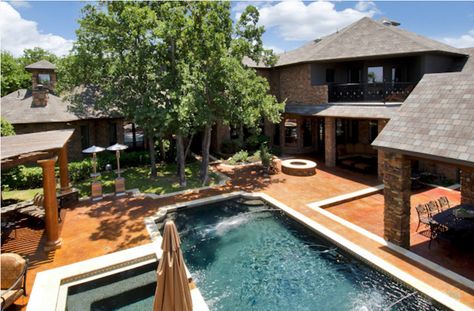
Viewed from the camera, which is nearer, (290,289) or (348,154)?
(290,289)

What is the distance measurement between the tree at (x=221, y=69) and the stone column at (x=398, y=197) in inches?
359

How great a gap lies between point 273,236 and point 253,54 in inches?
477

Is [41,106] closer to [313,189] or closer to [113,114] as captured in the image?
[113,114]

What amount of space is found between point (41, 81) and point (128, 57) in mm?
15687

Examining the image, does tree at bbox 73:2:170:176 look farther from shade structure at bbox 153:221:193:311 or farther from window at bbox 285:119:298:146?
window at bbox 285:119:298:146

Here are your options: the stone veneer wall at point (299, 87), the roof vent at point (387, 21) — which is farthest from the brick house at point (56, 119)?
the roof vent at point (387, 21)

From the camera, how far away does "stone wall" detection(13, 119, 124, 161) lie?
21750 millimetres

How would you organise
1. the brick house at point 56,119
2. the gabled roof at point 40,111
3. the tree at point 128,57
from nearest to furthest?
the tree at point 128,57
the gabled roof at point 40,111
the brick house at point 56,119

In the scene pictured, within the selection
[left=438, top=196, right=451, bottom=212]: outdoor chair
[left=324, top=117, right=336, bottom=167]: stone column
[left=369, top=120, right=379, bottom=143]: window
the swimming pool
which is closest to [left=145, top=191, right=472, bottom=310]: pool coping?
the swimming pool

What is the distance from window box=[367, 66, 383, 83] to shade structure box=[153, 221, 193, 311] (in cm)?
2157

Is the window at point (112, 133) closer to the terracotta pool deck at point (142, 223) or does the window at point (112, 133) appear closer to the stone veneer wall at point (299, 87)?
the terracotta pool deck at point (142, 223)

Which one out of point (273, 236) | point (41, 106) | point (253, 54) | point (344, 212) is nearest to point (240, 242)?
point (273, 236)

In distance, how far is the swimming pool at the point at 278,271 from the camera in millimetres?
7949

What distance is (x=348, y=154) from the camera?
23781 millimetres
